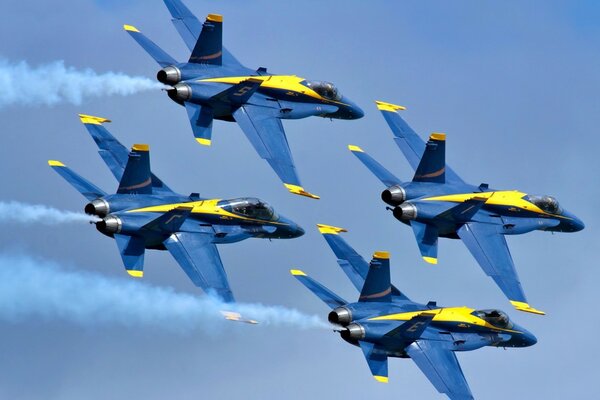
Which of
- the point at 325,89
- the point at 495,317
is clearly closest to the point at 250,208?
the point at 325,89

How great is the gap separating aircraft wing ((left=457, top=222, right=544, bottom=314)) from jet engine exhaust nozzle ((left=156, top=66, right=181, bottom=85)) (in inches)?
651

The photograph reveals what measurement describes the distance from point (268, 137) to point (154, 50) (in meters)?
7.95

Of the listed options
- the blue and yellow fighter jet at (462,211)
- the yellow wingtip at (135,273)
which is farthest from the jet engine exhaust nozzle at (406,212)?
the yellow wingtip at (135,273)

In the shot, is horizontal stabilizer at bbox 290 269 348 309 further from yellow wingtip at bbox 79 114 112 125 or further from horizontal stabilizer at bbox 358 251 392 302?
yellow wingtip at bbox 79 114 112 125

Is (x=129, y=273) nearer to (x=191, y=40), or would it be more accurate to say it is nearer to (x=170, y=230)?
(x=170, y=230)

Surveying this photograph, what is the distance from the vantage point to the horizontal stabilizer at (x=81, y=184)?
12481 cm

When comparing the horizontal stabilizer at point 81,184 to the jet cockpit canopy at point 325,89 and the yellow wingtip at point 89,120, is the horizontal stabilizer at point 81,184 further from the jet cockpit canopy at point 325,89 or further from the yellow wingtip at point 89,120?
the jet cockpit canopy at point 325,89

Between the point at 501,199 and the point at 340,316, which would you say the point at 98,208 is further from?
the point at 501,199

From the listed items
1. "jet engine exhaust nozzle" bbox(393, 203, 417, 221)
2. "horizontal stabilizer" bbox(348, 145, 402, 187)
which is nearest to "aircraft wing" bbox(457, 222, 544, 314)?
"jet engine exhaust nozzle" bbox(393, 203, 417, 221)

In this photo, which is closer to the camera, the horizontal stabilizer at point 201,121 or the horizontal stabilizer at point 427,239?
the horizontal stabilizer at point 427,239

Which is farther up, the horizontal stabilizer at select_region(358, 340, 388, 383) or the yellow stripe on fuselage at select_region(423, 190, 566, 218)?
the yellow stripe on fuselage at select_region(423, 190, 566, 218)

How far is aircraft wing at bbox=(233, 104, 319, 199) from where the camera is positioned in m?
130

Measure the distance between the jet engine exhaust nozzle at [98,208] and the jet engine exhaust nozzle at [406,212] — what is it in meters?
15.5

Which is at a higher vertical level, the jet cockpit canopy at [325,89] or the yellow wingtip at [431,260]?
the jet cockpit canopy at [325,89]
